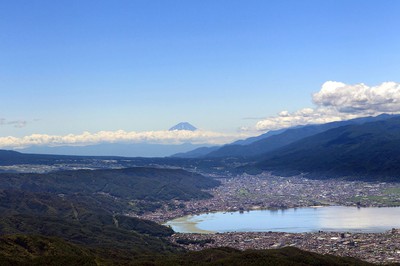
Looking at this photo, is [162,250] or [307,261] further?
[162,250]

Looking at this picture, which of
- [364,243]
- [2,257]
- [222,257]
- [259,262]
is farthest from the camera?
[364,243]

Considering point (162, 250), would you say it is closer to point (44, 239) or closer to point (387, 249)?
point (44, 239)

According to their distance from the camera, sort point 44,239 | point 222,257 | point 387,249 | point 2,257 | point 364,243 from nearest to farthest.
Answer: point 2,257
point 222,257
point 44,239
point 387,249
point 364,243

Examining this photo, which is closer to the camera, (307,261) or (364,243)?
(307,261)

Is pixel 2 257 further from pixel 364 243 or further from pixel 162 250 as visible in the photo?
pixel 364 243

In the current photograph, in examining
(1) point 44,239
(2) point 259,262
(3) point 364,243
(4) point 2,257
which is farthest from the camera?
(3) point 364,243

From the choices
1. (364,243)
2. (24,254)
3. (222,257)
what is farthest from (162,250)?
(364,243)

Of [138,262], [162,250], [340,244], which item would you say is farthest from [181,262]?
[340,244]

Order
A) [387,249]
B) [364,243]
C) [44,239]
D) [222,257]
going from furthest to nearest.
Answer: [364,243] → [387,249] → [44,239] → [222,257]

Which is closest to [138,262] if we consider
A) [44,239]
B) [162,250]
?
[44,239]
